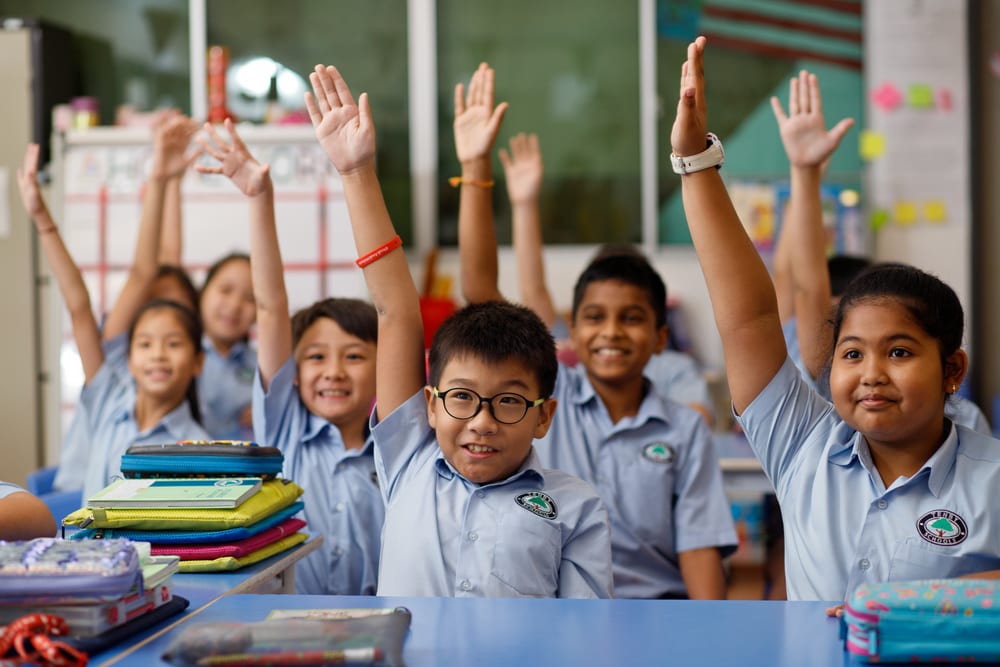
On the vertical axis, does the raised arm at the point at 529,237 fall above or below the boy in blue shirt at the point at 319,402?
above

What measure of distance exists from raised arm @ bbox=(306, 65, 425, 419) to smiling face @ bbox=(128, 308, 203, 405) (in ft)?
3.76

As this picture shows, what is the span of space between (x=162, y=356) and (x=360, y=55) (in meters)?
2.97

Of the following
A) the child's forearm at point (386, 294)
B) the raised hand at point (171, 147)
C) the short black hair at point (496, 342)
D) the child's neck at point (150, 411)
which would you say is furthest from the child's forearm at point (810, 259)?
the raised hand at point (171, 147)

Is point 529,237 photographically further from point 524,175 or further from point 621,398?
point 621,398

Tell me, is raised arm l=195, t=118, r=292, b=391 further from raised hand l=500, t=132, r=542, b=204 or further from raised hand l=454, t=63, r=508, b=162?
raised hand l=500, t=132, r=542, b=204

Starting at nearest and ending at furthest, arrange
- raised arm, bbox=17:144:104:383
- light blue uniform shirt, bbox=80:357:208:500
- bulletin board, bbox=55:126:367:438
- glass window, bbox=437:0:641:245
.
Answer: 1. light blue uniform shirt, bbox=80:357:208:500
2. raised arm, bbox=17:144:104:383
3. bulletin board, bbox=55:126:367:438
4. glass window, bbox=437:0:641:245

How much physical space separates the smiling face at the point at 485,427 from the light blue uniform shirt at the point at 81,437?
1.51 metres

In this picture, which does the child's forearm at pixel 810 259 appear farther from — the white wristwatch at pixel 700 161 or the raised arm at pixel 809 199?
the white wristwatch at pixel 700 161

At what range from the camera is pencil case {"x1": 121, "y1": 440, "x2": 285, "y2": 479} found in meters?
1.82

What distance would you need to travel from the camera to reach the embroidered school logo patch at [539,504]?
1714mm

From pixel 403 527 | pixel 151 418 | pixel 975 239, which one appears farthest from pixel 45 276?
pixel 975 239

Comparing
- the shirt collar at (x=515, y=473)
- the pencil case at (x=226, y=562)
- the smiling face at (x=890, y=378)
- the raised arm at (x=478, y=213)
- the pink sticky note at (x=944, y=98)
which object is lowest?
the pencil case at (x=226, y=562)

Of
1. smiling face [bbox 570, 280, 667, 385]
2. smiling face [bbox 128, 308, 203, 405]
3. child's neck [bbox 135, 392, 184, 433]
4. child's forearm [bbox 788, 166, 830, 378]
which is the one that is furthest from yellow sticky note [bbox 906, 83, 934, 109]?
child's neck [bbox 135, 392, 184, 433]

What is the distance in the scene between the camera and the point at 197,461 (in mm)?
1820
